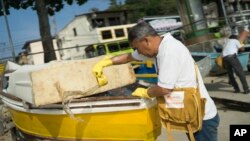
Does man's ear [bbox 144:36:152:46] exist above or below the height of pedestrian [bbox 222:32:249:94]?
above

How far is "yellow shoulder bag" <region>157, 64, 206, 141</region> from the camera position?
3801 millimetres

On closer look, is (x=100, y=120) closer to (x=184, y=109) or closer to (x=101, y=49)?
(x=184, y=109)

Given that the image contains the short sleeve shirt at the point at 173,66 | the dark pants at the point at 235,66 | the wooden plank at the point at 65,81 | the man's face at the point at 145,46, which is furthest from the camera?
the dark pants at the point at 235,66

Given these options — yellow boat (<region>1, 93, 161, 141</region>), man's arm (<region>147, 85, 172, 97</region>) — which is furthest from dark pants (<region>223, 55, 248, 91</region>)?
man's arm (<region>147, 85, 172, 97</region>)

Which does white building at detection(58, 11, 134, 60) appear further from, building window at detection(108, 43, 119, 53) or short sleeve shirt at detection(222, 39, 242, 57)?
short sleeve shirt at detection(222, 39, 242, 57)

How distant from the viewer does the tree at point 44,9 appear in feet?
74.9

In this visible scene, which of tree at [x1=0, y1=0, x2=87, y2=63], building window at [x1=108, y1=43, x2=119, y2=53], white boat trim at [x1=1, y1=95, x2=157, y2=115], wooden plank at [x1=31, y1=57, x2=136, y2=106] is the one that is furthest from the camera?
building window at [x1=108, y1=43, x2=119, y2=53]

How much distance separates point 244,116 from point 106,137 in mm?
4096

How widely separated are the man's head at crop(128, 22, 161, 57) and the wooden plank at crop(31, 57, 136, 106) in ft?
6.48

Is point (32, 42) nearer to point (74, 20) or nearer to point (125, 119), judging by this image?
point (74, 20)

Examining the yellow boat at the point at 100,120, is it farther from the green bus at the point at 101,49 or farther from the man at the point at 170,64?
the green bus at the point at 101,49

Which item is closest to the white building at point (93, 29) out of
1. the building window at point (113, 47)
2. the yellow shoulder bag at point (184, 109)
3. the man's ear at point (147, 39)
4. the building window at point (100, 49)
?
the building window at point (113, 47)

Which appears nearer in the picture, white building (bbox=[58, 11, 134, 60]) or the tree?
the tree

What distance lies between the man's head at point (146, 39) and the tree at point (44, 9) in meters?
17.6
